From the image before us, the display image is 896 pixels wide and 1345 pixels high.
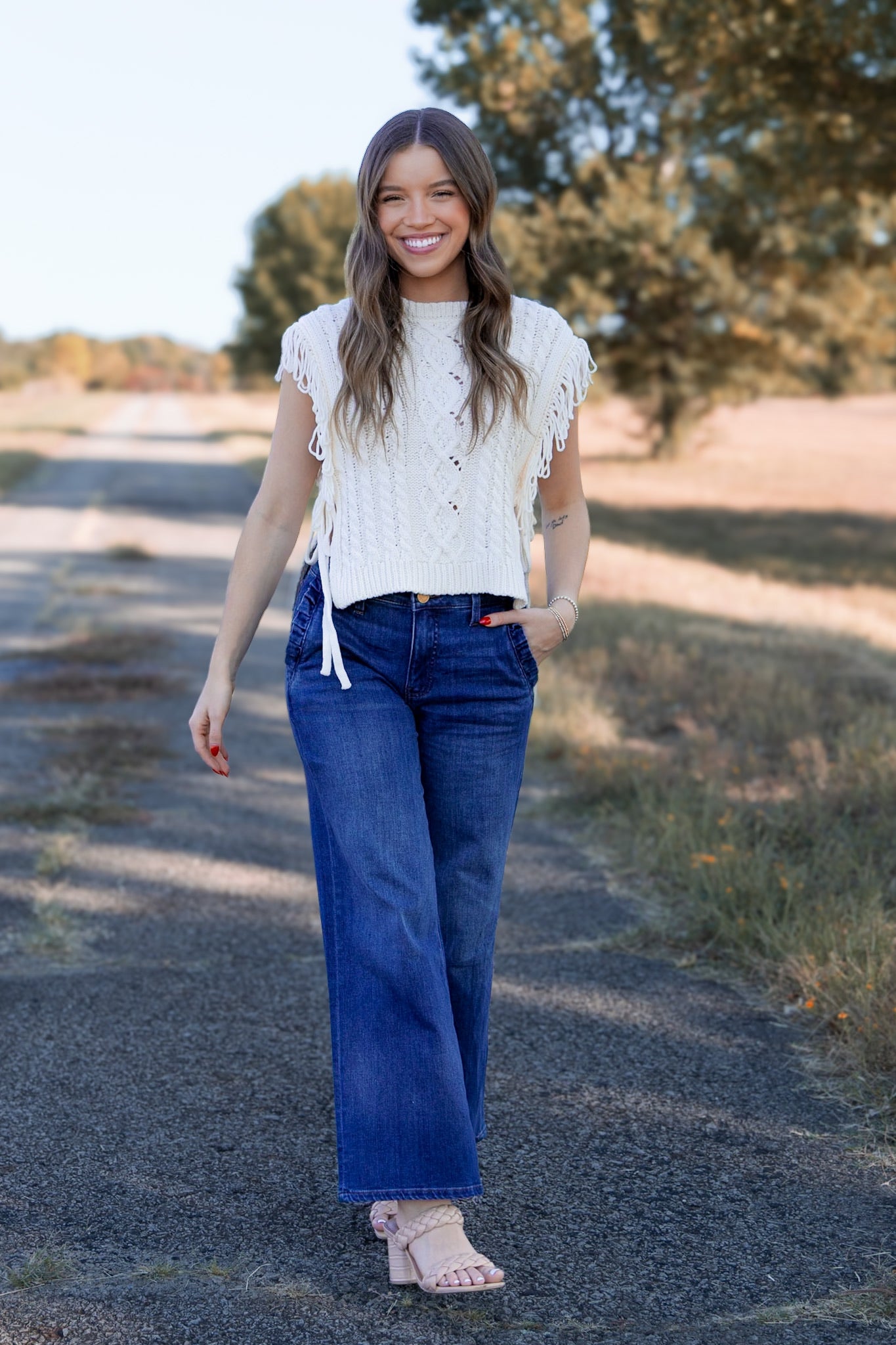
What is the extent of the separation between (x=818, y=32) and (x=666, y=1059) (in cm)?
1274

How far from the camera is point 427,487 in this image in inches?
103

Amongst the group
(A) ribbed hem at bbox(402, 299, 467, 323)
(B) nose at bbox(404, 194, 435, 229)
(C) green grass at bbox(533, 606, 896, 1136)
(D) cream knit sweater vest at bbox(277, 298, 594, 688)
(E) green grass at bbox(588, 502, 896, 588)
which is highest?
(B) nose at bbox(404, 194, 435, 229)

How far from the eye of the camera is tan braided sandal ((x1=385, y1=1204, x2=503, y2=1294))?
2.58 metres

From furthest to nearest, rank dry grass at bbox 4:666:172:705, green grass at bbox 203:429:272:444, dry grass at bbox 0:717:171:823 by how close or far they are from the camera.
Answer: green grass at bbox 203:429:272:444, dry grass at bbox 4:666:172:705, dry grass at bbox 0:717:171:823

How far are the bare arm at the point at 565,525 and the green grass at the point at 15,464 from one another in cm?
2107

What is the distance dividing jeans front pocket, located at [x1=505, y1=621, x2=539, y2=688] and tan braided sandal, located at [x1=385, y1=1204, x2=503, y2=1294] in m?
0.97

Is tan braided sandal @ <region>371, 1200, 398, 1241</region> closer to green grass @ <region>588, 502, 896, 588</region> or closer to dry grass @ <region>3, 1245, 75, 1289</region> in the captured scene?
dry grass @ <region>3, 1245, 75, 1289</region>

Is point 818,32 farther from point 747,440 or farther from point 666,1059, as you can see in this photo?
point 747,440

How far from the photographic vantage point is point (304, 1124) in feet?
11.0

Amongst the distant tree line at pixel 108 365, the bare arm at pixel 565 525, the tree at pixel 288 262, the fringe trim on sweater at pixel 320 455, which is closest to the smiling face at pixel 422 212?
the fringe trim on sweater at pixel 320 455

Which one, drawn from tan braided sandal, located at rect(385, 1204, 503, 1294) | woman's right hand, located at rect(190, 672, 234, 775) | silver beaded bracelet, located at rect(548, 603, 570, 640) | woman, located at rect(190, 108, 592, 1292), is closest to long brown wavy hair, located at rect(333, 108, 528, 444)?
woman, located at rect(190, 108, 592, 1292)

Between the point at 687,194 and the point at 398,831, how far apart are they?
26288 mm

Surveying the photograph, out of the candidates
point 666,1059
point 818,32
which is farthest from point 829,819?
point 818,32

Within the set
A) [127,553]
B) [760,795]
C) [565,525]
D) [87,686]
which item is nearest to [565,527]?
[565,525]
